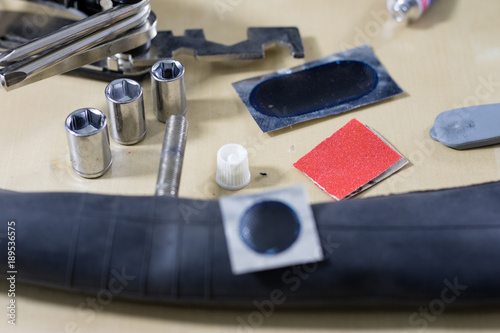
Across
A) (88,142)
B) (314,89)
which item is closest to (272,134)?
(314,89)

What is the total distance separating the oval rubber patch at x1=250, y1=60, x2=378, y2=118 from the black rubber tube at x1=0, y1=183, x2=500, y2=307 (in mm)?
243

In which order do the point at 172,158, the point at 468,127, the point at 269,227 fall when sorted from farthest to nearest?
the point at 468,127 → the point at 172,158 → the point at 269,227

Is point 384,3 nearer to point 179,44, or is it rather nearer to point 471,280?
point 179,44

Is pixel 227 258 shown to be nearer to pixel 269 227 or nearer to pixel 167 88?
pixel 269 227

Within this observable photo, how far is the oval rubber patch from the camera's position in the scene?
883 millimetres

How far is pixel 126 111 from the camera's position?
31.9 inches

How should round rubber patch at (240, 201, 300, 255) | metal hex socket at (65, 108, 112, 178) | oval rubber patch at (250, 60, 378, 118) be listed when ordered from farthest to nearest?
oval rubber patch at (250, 60, 378, 118) → metal hex socket at (65, 108, 112, 178) → round rubber patch at (240, 201, 300, 255)

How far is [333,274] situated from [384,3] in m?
0.56

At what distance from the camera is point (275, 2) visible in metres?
1.05

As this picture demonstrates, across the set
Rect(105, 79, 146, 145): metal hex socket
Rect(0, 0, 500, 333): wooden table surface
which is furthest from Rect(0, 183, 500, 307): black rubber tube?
Rect(105, 79, 146, 145): metal hex socket

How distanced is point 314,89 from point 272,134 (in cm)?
10

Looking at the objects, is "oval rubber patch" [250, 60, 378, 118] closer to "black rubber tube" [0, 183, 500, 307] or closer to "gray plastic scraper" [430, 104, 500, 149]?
"gray plastic scraper" [430, 104, 500, 149]

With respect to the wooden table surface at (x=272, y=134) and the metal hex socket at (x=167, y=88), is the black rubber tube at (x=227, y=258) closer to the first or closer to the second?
the wooden table surface at (x=272, y=134)

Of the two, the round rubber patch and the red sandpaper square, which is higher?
the round rubber patch
